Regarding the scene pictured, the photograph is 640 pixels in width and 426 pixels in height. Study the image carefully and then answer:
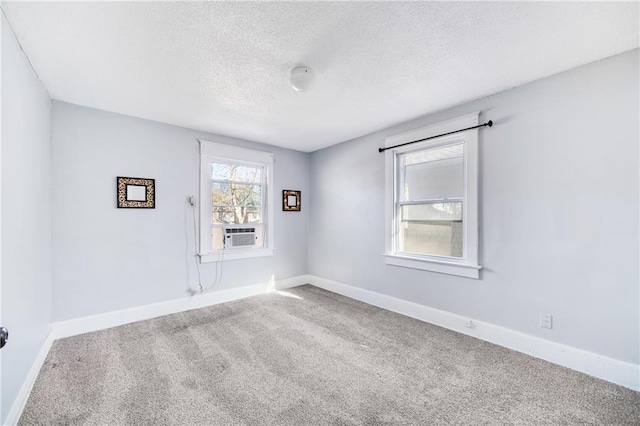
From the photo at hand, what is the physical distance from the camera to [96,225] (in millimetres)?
2982

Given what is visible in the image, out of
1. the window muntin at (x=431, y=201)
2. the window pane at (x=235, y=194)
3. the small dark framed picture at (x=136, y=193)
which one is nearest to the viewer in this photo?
the window muntin at (x=431, y=201)

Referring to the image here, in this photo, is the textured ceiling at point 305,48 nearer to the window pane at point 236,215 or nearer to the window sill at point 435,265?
the window pane at point 236,215

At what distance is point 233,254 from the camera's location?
399cm

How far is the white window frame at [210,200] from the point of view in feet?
12.2

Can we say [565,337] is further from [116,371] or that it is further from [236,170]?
[236,170]

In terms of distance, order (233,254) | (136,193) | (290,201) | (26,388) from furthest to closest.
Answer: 1. (290,201)
2. (233,254)
3. (136,193)
4. (26,388)

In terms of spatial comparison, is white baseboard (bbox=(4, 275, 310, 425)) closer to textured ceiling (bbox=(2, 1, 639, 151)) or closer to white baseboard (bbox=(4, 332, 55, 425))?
white baseboard (bbox=(4, 332, 55, 425))

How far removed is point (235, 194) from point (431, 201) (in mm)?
2750

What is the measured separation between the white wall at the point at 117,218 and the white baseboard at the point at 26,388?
1.70 ft

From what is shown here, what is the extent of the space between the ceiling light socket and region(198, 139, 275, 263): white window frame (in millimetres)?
2037

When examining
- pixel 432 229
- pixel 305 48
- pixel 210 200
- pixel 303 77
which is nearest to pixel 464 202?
pixel 432 229

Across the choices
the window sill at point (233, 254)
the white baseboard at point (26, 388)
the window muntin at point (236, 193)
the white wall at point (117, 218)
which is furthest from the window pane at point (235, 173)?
the white baseboard at point (26, 388)

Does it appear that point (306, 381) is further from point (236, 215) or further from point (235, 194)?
point (235, 194)

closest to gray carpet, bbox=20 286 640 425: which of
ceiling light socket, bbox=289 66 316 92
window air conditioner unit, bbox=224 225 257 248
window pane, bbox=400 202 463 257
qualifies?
window pane, bbox=400 202 463 257
